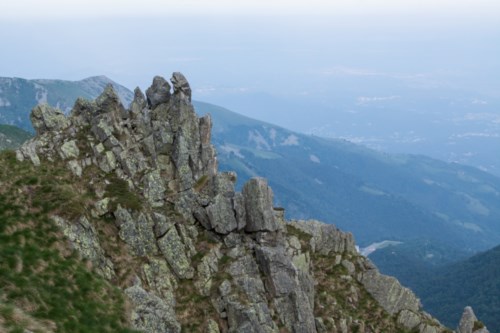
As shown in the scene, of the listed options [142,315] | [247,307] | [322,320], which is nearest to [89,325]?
[142,315]

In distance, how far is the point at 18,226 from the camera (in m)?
43.6

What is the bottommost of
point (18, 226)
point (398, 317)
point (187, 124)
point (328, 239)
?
point (398, 317)

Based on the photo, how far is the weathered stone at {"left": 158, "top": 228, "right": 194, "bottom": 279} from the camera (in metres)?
54.3

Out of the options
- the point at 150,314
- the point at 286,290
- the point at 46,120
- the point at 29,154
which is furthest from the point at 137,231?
the point at 46,120

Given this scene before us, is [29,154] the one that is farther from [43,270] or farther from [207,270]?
[207,270]

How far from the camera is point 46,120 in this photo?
65.4 m

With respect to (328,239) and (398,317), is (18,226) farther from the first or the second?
(398,317)

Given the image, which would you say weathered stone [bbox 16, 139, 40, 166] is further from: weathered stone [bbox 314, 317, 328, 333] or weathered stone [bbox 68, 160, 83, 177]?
weathered stone [bbox 314, 317, 328, 333]

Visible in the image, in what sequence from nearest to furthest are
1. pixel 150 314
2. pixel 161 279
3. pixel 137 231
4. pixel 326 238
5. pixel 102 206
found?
pixel 150 314, pixel 161 279, pixel 137 231, pixel 102 206, pixel 326 238

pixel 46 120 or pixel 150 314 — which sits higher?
pixel 46 120

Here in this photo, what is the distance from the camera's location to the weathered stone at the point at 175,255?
178ft

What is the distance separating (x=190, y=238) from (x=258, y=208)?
10.1 meters

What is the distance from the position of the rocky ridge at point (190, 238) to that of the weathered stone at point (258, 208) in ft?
0.45

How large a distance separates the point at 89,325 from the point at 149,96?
152 ft
